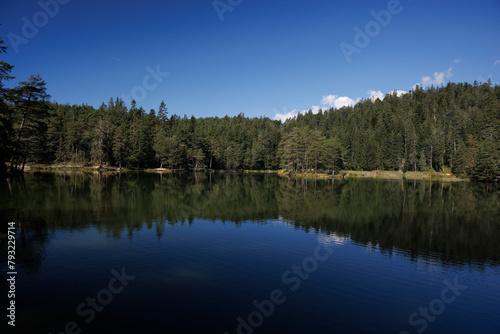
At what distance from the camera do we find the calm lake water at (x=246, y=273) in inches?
405

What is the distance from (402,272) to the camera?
603 inches

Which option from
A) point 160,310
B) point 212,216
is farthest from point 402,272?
point 212,216

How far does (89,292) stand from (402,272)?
15.0 m

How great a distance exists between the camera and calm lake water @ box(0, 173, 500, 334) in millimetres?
10289

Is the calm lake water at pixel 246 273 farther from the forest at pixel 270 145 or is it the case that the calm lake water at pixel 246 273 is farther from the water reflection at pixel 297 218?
the forest at pixel 270 145
